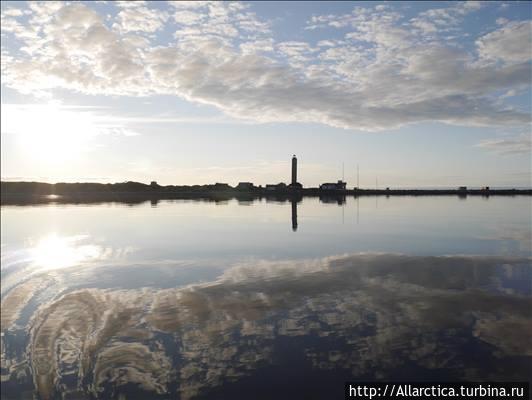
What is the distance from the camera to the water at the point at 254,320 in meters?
9.16

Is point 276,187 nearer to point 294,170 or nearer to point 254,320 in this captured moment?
point 294,170

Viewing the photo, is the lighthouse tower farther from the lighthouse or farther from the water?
the water

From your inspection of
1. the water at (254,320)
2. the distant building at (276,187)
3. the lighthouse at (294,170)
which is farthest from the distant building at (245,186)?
the water at (254,320)

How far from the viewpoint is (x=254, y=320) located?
12.9 m

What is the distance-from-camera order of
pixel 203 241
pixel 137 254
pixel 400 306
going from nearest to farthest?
pixel 400 306 → pixel 137 254 → pixel 203 241

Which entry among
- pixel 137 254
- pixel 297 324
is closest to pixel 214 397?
pixel 297 324

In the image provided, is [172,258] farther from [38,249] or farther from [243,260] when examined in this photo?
[38,249]

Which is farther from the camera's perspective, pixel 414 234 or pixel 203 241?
pixel 414 234

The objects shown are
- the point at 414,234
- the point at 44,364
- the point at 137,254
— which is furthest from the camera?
the point at 414,234

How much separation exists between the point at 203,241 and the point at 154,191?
170 m

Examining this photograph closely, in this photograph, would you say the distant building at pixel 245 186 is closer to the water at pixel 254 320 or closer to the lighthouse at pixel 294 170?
the lighthouse at pixel 294 170

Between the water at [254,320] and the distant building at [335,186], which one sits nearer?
the water at [254,320]

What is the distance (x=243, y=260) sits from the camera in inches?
915

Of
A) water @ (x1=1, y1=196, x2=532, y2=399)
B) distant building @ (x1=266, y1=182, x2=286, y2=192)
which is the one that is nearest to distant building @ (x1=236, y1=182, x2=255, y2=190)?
distant building @ (x1=266, y1=182, x2=286, y2=192)
